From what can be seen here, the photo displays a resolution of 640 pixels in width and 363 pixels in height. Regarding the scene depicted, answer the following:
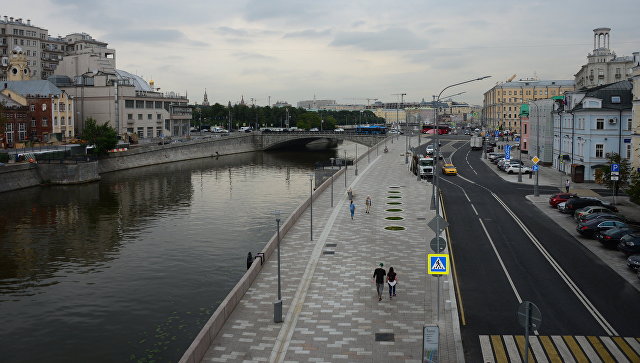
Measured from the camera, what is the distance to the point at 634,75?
184ft

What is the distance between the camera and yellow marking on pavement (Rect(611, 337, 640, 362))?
19906mm

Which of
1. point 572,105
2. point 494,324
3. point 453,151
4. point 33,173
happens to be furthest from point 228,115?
point 494,324

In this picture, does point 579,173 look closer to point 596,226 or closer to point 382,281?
point 596,226

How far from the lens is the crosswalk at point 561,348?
1984 cm

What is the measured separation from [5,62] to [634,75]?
446 ft

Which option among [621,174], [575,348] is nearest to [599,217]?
[621,174]

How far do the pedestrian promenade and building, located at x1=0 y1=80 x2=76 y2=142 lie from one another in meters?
78.3

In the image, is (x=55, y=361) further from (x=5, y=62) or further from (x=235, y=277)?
(x=5, y=62)

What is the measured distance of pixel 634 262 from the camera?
3006 centimetres

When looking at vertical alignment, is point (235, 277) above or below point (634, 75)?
below

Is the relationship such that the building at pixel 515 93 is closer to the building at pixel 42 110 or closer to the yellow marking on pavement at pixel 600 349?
the building at pixel 42 110

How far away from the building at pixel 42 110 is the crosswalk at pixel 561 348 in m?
99.7

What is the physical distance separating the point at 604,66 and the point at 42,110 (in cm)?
11717

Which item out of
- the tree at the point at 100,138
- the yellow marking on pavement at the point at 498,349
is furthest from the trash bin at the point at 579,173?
the tree at the point at 100,138
